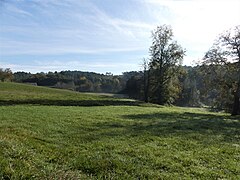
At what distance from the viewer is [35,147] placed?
10.7 m

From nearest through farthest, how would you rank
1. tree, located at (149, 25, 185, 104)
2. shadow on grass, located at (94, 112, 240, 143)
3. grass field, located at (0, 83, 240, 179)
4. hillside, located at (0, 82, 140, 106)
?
1. grass field, located at (0, 83, 240, 179)
2. shadow on grass, located at (94, 112, 240, 143)
3. hillside, located at (0, 82, 140, 106)
4. tree, located at (149, 25, 185, 104)

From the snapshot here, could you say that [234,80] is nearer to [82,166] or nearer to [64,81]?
[82,166]

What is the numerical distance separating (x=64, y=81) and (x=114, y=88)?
25784 millimetres

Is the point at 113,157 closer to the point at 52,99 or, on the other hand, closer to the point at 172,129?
the point at 172,129

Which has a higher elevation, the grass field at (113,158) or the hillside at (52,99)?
the grass field at (113,158)

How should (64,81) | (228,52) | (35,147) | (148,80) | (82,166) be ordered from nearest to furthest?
(82,166) → (35,147) → (228,52) → (148,80) → (64,81)

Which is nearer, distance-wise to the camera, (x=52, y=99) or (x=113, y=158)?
(x=113, y=158)

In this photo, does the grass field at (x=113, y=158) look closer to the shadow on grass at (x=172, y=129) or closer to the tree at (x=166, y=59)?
the shadow on grass at (x=172, y=129)

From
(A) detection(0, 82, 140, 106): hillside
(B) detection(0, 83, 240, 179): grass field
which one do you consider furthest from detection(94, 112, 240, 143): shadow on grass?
(A) detection(0, 82, 140, 106): hillside

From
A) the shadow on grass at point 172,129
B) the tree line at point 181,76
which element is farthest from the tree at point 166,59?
the shadow on grass at point 172,129

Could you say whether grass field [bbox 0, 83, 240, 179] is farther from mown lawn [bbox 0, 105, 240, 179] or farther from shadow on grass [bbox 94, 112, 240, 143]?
shadow on grass [bbox 94, 112, 240, 143]

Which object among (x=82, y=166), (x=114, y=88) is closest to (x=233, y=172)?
(x=82, y=166)

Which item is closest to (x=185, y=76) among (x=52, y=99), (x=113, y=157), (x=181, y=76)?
(x=181, y=76)

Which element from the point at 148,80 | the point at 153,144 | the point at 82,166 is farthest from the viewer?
the point at 148,80
